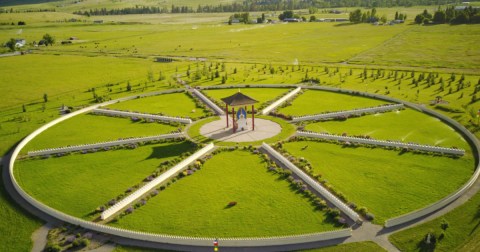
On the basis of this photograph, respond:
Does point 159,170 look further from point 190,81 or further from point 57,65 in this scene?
point 57,65

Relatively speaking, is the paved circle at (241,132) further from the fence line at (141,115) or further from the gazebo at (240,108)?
the fence line at (141,115)

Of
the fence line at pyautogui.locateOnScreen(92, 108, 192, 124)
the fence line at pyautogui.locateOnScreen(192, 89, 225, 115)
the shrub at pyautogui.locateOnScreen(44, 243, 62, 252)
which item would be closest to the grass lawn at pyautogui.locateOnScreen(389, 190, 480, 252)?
the shrub at pyautogui.locateOnScreen(44, 243, 62, 252)

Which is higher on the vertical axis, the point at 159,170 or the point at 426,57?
the point at 426,57

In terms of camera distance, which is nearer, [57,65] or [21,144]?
[21,144]

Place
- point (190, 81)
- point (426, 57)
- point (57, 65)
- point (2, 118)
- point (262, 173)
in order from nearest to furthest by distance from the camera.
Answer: point (262, 173), point (2, 118), point (190, 81), point (426, 57), point (57, 65)

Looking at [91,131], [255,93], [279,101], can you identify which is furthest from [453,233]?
[255,93]

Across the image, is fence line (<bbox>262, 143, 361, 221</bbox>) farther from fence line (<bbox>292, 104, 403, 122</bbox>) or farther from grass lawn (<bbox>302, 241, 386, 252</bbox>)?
fence line (<bbox>292, 104, 403, 122</bbox>)

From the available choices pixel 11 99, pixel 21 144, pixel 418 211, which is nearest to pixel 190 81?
pixel 11 99
